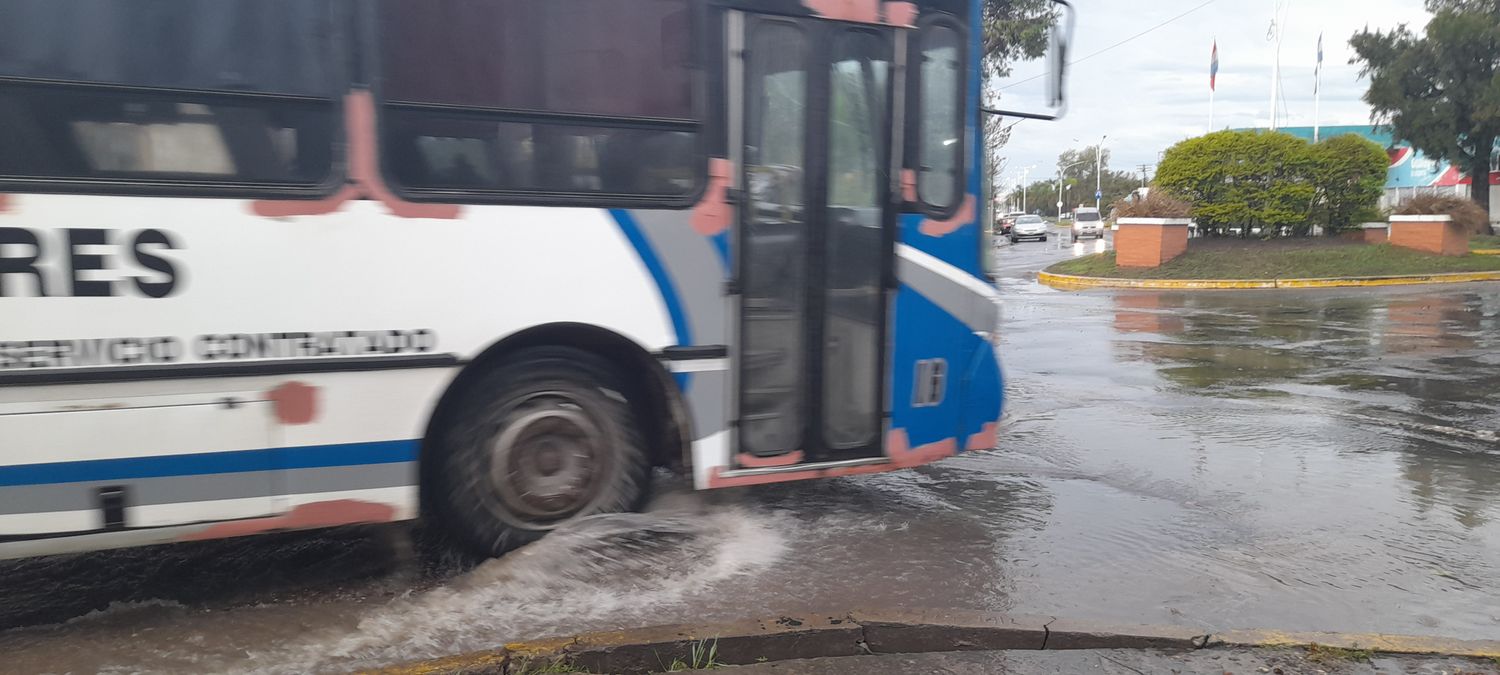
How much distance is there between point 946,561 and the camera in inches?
191

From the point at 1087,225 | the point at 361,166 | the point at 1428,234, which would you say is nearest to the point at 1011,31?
the point at 1428,234

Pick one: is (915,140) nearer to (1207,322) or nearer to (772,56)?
(772,56)

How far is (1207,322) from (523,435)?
43.4 feet

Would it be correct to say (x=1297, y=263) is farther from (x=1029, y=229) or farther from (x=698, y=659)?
(x=1029, y=229)

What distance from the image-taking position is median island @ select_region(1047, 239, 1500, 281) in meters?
22.7

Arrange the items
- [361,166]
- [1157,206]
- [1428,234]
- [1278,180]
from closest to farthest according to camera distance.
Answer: [361,166], [1278,180], [1157,206], [1428,234]

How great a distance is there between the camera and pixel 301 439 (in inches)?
163

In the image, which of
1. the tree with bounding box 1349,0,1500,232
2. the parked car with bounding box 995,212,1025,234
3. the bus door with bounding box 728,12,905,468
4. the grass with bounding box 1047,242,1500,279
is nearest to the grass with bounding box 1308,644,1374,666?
the bus door with bounding box 728,12,905,468

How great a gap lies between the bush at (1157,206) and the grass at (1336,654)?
74.1ft

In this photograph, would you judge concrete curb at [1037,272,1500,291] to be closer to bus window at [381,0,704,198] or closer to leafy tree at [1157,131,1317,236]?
leafy tree at [1157,131,1317,236]

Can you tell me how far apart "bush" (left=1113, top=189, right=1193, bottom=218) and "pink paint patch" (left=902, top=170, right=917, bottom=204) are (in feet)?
70.9

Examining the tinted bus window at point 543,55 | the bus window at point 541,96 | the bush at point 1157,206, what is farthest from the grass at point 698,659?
the bush at point 1157,206

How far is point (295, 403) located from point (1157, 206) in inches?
959

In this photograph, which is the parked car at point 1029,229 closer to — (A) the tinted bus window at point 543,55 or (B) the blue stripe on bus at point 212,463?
(A) the tinted bus window at point 543,55
